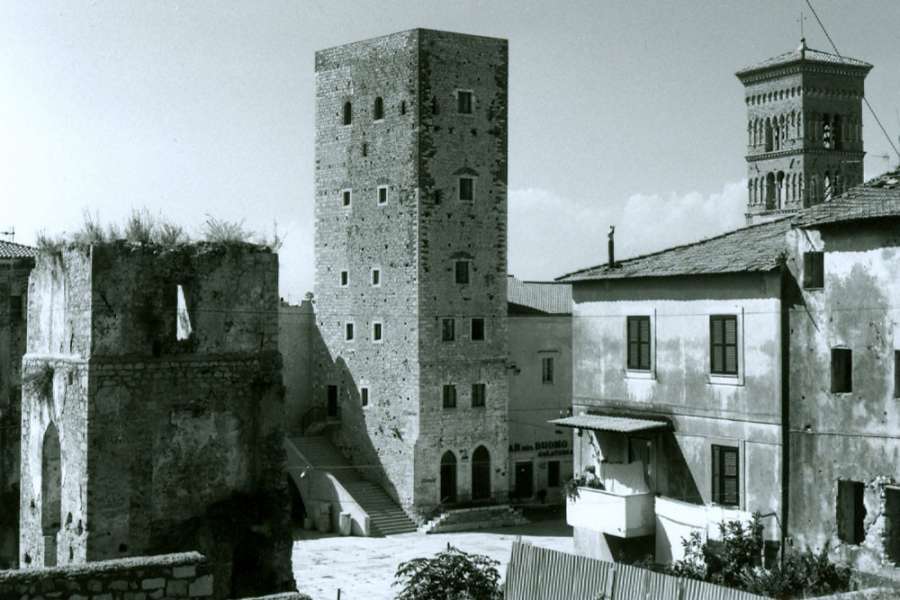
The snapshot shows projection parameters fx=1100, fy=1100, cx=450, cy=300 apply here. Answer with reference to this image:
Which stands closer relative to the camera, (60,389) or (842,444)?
(60,389)

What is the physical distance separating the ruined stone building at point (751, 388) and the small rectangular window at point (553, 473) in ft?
64.2

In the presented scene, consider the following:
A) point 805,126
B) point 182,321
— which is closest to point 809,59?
point 805,126

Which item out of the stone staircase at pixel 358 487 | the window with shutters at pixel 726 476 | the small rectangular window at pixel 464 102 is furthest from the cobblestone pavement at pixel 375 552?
the small rectangular window at pixel 464 102

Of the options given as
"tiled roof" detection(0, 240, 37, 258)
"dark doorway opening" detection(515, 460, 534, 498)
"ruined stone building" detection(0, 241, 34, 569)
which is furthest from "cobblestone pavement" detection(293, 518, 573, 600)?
"tiled roof" detection(0, 240, 37, 258)

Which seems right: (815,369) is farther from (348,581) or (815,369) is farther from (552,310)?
(552,310)

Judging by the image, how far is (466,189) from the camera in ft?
157

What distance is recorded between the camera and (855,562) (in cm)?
2345

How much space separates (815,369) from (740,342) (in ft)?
7.06

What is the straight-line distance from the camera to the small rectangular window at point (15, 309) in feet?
120

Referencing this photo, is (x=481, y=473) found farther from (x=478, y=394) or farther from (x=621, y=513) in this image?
(x=621, y=513)

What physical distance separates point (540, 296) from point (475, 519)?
40.2 ft

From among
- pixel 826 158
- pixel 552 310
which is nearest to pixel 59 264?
pixel 552 310

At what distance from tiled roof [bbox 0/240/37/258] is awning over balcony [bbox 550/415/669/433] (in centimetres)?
1967

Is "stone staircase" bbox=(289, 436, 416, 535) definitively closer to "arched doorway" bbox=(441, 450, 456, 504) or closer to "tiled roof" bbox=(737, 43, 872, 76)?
"arched doorway" bbox=(441, 450, 456, 504)
